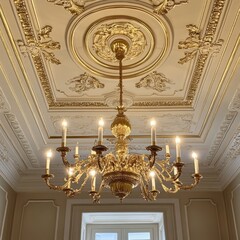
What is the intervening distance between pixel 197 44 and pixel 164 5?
1.53 feet

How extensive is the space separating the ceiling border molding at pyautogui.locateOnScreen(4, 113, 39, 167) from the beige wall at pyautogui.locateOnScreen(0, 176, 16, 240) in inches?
16.2

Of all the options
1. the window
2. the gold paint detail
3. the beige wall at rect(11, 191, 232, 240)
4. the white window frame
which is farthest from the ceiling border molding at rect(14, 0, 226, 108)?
the white window frame

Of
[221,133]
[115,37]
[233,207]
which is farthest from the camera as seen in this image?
[233,207]

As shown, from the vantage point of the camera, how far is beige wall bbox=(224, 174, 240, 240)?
406 centimetres

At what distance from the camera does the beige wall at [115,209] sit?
4293mm

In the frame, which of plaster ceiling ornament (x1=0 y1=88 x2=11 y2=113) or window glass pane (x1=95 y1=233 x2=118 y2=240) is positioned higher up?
plaster ceiling ornament (x1=0 y1=88 x2=11 y2=113)

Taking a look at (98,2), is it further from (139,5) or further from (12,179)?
(12,179)

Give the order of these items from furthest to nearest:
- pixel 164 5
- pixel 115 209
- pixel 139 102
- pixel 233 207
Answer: pixel 115 209
pixel 233 207
pixel 139 102
pixel 164 5

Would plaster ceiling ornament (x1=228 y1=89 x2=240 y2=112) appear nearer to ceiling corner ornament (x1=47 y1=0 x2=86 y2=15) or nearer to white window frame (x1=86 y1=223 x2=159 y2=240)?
ceiling corner ornament (x1=47 y1=0 x2=86 y2=15)

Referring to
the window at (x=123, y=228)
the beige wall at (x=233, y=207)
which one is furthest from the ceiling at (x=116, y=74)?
the window at (x=123, y=228)

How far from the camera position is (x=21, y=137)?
3.73 metres

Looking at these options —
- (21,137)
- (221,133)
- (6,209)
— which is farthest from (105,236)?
(221,133)

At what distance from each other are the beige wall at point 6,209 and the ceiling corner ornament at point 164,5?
279 centimetres

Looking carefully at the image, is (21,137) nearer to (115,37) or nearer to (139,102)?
(139,102)
